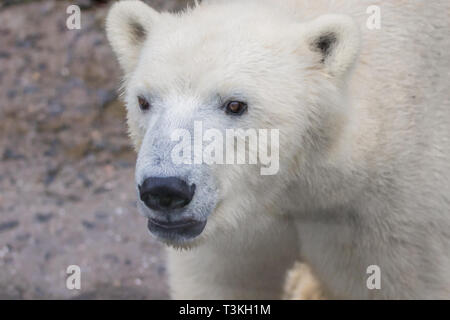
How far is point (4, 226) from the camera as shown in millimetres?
4371

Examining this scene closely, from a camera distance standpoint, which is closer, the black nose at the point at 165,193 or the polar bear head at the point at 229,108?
the black nose at the point at 165,193

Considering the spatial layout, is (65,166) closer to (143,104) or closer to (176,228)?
(143,104)

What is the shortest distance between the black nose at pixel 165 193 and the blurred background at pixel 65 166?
5.77 feet

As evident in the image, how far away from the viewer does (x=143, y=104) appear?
2697 millimetres

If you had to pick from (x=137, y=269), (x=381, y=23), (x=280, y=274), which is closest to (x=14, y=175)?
(x=137, y=269)

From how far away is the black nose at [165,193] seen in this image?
232 centimetres

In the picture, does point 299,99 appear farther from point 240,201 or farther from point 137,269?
point 137,269

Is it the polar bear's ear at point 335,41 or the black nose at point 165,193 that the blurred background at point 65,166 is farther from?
the polar bear's ear at point 335,41

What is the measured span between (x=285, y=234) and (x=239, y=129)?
699 millimetres

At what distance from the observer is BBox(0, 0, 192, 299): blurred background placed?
418 cm

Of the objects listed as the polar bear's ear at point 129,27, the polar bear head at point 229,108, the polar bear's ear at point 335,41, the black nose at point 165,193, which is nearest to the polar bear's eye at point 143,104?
the polar bear head at point 229,108

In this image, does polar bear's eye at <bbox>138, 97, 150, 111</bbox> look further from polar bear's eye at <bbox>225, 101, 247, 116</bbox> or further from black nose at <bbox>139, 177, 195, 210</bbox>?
black nose at <bbox>139, 177, 195, 210</bbox>

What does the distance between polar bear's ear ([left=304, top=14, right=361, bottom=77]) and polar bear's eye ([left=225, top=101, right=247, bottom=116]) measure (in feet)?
1.10

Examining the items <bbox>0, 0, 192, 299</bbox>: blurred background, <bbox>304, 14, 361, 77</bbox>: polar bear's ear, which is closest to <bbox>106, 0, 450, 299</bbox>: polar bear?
<bbox>304, 14, 361, 77</bbox>: polar bear's ear
